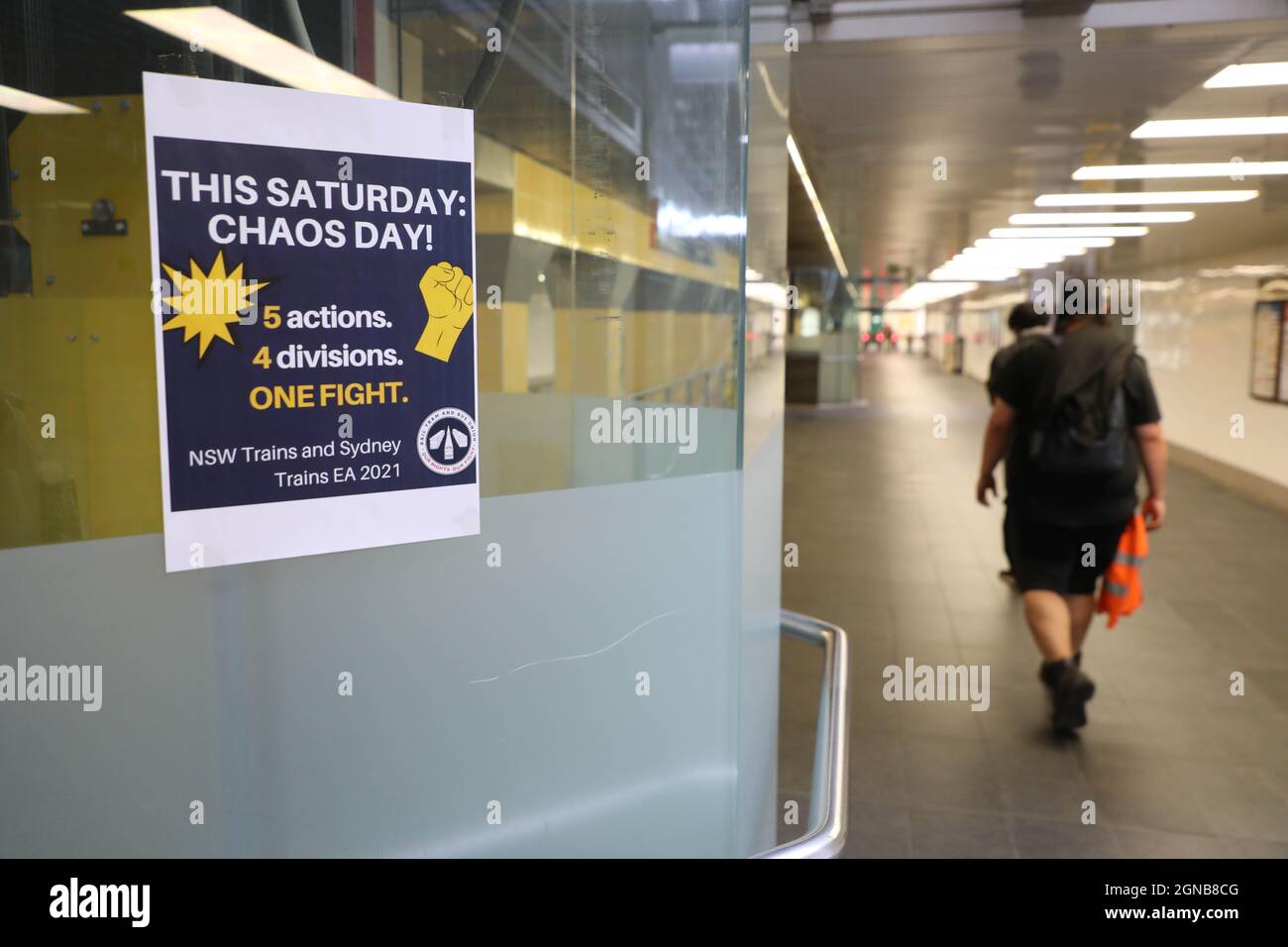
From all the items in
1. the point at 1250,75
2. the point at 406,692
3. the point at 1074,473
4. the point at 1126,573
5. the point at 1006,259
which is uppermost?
the point at 1006,259

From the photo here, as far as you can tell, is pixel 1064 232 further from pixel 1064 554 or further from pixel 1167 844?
pixel 1167 844

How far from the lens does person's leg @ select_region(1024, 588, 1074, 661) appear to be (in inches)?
172

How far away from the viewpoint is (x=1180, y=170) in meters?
7.40

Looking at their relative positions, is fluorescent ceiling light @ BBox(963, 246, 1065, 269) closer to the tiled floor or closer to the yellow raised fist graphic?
the tiled floor

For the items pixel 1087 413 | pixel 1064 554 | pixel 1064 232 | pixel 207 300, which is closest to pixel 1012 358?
pixel 1087 413

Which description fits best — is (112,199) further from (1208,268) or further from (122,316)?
(1208,268)

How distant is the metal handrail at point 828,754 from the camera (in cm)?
172

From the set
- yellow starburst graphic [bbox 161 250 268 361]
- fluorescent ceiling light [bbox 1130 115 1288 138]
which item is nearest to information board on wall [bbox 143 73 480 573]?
yellow starburst graphic [bbox 161 250 268 361]

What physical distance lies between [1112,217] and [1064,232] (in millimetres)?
1927

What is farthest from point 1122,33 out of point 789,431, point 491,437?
point 789,431

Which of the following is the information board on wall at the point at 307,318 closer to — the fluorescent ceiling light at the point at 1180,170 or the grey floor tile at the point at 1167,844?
the grey floor tile at the point at 1167,844

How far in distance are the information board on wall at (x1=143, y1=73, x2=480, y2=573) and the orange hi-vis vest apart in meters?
3.57

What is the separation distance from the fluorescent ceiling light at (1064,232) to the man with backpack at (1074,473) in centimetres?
741

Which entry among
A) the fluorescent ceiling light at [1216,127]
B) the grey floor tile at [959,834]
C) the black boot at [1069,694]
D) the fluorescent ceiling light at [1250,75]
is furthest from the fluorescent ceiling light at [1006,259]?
the grey floor tile at [959,834]
